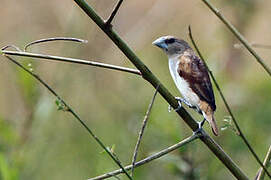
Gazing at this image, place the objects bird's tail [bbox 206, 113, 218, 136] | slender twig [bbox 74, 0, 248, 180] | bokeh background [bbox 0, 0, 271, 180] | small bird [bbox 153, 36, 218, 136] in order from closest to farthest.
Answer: slender twig [bbox 74, 0, 248, 180]
bird's tail [bbox 206, 113, 218, 136]
small bird [bbox 153, 36, 218, 136]
bokeh background [bbox 0, 0, 271, 180]

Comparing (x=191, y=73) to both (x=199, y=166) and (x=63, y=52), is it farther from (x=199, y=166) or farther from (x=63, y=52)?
(x=63, y=52)

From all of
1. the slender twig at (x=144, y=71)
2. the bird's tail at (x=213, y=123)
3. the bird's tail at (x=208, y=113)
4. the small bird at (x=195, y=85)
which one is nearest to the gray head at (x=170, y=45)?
the small bird at (x=195, y=85)

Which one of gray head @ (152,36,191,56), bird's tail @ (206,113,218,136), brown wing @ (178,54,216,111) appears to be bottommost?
bird's tail @ (206,113,218,136)

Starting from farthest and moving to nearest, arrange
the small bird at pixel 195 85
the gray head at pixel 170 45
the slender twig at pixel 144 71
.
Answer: the gray head at pixel 170 45 < the small bird at pixel 195 85 < the slender twig at pixel 144 71

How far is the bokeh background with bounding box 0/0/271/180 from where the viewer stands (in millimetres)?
3887

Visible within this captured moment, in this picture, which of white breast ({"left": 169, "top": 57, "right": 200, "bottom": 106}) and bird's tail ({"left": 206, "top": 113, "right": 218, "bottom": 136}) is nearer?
bird's tail ({"left": 206, "top": 113, "right": 218, "bottom": 136})

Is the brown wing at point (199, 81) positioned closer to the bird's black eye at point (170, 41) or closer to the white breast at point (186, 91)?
the white breast at point (186, 91)

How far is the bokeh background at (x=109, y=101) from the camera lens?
3.89 metres

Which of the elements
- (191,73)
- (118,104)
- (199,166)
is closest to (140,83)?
(118,104)

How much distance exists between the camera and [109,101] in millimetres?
5289

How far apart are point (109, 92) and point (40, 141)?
97cm

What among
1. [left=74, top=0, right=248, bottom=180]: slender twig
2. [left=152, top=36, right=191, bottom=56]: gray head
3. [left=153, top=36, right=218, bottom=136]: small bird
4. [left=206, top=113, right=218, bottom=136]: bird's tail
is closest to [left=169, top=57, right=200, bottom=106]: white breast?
[left=153, top=36, right=218, bottom=136]: small bird

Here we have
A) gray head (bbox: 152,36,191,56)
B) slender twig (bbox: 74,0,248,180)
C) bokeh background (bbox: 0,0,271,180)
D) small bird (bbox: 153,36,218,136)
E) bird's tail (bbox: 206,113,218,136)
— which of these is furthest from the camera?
bokeh background (bbox: 0,0,271,180)

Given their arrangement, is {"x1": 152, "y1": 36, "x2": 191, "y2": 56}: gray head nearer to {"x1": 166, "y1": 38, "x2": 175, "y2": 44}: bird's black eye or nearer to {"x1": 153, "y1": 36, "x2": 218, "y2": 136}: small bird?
{"x1": 166, "y1": 38, "x2": 175, "y2": 44}: bird's black eye
